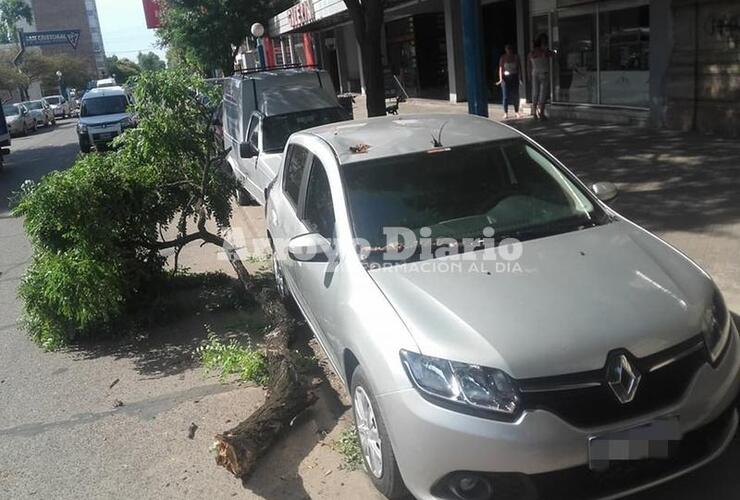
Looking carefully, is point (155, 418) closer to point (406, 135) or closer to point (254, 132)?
point (406, 135)

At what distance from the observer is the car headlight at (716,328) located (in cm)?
302

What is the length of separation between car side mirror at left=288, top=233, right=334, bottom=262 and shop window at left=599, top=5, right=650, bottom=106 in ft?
35.4

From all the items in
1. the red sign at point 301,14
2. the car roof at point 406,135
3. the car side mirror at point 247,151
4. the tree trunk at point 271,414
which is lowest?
the tree trunk at point 271,414

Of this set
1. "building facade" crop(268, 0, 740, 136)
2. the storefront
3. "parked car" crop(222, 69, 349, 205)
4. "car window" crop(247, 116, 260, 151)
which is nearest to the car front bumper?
"parked car" crop(222, 69, 349, 205)

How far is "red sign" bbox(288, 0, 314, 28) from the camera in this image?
25831 millimetres

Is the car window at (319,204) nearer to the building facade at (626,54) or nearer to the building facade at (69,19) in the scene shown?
the building facade at (626,54)

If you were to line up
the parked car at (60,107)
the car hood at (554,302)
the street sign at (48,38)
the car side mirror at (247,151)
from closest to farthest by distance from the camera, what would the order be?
the car hood at (554,302) < the car side mirror at (247,151) < the parked car at (60,107) < the street sign at (48,38)

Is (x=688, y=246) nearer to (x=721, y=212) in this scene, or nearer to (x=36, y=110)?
(x=721, y=212)

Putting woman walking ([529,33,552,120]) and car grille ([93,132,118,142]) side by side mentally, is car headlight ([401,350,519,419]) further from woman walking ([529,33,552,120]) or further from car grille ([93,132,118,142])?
car grille ([93,132,118,142])

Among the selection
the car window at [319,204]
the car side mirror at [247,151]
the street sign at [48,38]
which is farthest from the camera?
A: the street sign at [48,38]

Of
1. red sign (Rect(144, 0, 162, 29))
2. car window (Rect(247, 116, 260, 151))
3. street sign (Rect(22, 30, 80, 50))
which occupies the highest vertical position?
street sign (Rect(22, 30, 80, 50))

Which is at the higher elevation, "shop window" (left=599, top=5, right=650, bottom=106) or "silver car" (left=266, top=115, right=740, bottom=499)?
"shop window" (left=599, top=5, right=650, bottom=106)

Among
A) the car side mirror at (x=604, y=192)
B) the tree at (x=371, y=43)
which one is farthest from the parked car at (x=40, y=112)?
the car side mirror at (x=604, y=192)

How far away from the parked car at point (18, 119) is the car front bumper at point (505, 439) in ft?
111
